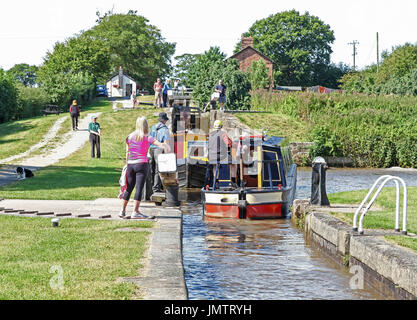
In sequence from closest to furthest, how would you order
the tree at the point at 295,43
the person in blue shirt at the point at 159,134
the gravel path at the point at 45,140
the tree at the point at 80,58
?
the person in blue shirt at the point at 159,134 < the gravel path at the point at 45,140 < the tree at the point at 80,58 < the tree at the point at 295,43

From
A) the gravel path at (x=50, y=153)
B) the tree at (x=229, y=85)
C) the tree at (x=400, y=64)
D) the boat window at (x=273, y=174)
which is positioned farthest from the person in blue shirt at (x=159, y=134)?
the tree at (x=400, y=64)

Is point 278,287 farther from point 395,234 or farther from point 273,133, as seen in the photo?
point 273,133

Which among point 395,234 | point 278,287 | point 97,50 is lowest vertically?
point 278,287

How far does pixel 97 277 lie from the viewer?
7.75 m

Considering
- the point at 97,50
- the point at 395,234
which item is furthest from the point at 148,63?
the point at 395,234

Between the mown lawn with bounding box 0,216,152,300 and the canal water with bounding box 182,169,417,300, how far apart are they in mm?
1130

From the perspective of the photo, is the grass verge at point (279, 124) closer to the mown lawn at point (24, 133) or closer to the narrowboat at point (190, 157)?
the mown lawn at point (24, 133)

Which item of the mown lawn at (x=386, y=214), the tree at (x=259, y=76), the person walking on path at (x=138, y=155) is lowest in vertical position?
the mown lawn at (x=386, y=214)

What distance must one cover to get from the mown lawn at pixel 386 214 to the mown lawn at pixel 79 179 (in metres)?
6.02

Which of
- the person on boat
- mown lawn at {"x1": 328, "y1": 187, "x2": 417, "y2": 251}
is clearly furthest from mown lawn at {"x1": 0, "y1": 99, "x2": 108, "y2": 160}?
mown lawn at {"x1": 328, "y1": 187, "x2": 417, "y2": 251}

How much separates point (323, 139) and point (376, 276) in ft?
90.6

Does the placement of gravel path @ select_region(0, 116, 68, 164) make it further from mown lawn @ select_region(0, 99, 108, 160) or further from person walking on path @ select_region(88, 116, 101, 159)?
person walking on path @ select_region(88, 116, 101, 159)

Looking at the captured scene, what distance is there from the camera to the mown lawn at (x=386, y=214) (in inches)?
392

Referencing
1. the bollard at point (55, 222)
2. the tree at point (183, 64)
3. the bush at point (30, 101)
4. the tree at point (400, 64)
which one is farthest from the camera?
the tree at point (183, 64)
